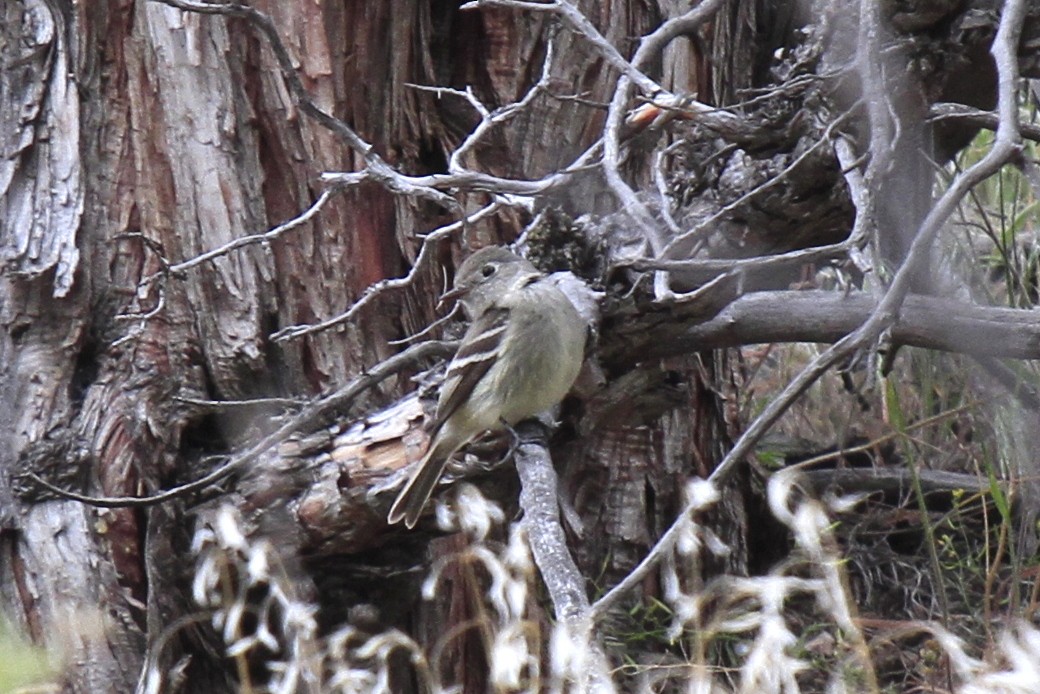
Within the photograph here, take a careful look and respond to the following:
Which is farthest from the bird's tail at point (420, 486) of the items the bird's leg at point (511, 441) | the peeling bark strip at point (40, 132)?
the peeling bark strip at point (40, 132)

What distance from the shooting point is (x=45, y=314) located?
4.24 meters

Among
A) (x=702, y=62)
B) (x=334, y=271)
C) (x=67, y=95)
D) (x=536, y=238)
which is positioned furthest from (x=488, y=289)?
(x=67, y=95)

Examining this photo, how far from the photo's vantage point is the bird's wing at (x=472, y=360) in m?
4.01

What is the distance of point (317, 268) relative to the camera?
443 cm

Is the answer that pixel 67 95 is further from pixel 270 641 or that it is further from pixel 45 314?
pixel 270 641

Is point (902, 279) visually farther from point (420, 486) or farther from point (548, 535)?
point (420, 486)

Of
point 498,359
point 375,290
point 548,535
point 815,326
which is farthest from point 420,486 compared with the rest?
point 815,326

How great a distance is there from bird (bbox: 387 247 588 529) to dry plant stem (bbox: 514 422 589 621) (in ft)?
0.83

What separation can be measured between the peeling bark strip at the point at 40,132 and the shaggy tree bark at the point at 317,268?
10mm

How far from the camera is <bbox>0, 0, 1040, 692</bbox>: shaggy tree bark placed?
3938mm

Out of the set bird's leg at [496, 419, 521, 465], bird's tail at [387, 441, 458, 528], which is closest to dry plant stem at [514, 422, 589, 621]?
bird's leg at [496, 419, 521, 465]

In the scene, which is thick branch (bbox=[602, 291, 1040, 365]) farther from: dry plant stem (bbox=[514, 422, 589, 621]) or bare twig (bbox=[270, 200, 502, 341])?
bare twig (bbox=[270, 200, 502, 341])

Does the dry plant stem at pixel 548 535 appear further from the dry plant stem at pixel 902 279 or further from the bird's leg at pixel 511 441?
the dry plant stem at pixel 902 279

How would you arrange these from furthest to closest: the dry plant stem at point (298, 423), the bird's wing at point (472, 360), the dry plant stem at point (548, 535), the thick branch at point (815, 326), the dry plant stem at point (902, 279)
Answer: the bird's wing at point (472, 360) → the dry plant stem at point (298, 423) → the thick branch at point (815, 326) → the dry plant stem at point (548, 535) → the dry plant stem at point (902, 279)
